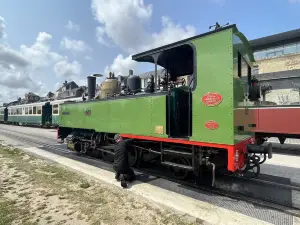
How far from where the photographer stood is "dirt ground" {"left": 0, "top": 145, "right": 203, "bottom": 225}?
406cm

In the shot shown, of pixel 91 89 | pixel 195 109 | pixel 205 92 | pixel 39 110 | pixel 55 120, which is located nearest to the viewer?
pixel 205 92

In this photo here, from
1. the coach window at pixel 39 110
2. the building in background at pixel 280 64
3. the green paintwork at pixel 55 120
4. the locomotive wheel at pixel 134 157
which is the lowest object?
the locomotive wheel at pixel 134 157

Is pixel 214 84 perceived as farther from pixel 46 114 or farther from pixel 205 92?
pixel 46 114

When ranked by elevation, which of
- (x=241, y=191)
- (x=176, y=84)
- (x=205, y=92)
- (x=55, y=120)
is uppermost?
(x=176, y=84)

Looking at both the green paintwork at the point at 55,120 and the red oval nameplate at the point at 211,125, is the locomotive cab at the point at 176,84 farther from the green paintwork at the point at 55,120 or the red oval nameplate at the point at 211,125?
the green paintwork at the point at 55,120

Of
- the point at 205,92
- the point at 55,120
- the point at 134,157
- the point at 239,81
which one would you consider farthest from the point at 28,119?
the point at 239,81

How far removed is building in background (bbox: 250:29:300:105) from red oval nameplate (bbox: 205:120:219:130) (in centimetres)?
2384

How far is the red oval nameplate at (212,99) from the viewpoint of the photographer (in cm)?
487

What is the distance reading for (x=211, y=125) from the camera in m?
4.98

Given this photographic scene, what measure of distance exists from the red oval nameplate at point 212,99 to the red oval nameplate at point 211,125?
0.41 meters

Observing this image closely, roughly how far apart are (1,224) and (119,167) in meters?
2.94

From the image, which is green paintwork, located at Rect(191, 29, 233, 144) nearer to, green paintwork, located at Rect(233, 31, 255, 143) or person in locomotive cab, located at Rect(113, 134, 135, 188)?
green paintwork, located at Rect(233, 31, 255, 143)

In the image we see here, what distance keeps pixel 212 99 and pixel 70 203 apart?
12.7 feet

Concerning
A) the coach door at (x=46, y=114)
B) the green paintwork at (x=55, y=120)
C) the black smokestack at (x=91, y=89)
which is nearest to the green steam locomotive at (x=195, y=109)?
the black smokestack at (x=91, y=89)
